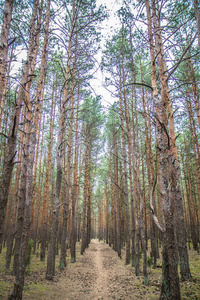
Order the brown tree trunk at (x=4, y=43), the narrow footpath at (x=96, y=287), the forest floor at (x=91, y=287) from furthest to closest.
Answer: the narrow footpath at (x=96, y=287) < the forest floor at (x=91, y=287) < the brown tree trunk at (x=4, y=43)

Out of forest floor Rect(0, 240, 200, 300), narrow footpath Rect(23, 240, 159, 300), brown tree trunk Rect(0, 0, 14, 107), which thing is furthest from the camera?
narrow footpath Rect(23, 240, 159, 300)

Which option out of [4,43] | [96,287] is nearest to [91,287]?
[96,287]

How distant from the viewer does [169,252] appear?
12.0 ft

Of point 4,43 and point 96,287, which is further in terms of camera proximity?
point 96,287

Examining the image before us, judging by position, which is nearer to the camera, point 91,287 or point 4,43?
point 4,43

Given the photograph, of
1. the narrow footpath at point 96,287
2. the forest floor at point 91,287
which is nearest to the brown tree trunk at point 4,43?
the forest floor at point 91,287

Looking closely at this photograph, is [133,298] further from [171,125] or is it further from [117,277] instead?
[171,125]

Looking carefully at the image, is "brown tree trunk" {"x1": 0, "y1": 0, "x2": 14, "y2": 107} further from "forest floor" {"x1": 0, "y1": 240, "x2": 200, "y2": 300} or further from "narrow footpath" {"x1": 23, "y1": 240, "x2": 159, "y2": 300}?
"narrow footpath" {"x1": 23, "y1": 240, "x2": 159, "y2": 300}

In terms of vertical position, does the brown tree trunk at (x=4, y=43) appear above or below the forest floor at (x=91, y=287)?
above

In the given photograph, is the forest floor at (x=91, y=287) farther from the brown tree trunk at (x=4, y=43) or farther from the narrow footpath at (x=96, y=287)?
the brown tree trunk at (x=4, y=43)

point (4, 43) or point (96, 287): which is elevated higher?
point (4, 43)

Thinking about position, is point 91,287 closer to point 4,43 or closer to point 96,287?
point 96,287

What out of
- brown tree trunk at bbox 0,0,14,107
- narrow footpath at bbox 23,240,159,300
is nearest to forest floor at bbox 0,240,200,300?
narrow footpath at bbox 23,240,159,300

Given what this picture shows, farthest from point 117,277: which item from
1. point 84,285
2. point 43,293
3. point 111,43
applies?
point 111,43
